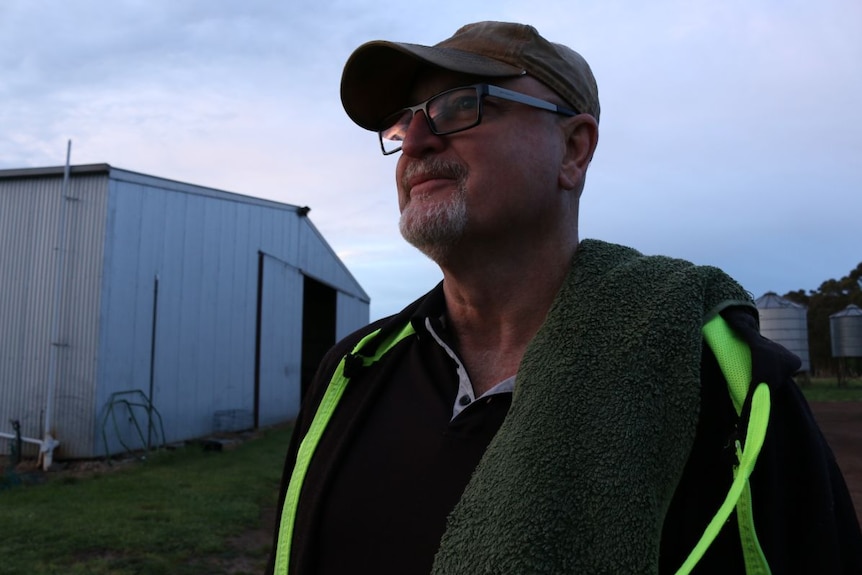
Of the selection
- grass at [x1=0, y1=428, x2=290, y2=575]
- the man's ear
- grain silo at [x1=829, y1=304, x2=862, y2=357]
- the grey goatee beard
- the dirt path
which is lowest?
grass at [x1=0, y1=428, x2=290, y2=575]

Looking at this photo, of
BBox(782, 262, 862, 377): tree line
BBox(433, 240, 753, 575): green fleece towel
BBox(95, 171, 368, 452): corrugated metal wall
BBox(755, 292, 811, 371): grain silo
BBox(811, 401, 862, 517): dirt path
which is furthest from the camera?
BBox(782, 262, 862, 377): tree line

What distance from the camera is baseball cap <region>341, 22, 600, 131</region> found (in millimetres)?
1517

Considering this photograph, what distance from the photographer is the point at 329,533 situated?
58.5 inches

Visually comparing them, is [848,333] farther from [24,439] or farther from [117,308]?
[24,439]

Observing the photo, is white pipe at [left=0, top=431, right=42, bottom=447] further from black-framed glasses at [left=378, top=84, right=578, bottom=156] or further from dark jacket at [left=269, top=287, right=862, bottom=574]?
dark jacket at [left=269, top=287, right=862, bottom=574]

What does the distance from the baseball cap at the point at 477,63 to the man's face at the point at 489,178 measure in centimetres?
4

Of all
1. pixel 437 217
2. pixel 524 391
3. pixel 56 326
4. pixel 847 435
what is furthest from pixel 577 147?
pixel 847 435

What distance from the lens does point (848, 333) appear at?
22625 millimetres

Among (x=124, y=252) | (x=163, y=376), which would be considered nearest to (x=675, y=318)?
(x=124, y=252)

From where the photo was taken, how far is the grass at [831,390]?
2052 cm

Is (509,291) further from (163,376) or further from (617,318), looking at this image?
(163,376)

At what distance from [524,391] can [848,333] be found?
25732 mm

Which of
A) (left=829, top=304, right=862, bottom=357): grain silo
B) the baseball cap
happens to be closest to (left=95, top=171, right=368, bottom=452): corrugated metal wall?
the baseball cap

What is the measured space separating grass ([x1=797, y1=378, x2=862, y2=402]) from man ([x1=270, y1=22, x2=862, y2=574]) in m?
21.0
